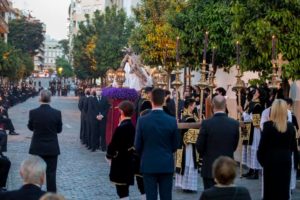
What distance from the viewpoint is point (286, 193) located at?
1098 cm

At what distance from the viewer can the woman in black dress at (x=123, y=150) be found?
1199 cm

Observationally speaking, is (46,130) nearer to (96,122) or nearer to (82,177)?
(82,177)

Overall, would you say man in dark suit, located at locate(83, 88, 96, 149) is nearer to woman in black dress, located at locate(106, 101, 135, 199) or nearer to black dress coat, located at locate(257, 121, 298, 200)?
woman in black dress, located at locate(106, 101, 135, 199)

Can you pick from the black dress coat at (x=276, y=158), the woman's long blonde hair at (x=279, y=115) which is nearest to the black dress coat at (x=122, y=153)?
the black dress coat at (x=276, y=158)

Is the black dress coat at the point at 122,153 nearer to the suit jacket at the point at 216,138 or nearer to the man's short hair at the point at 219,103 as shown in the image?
the suit jacket at the point at 216,138

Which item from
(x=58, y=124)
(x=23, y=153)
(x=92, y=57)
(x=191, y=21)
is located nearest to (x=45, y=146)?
(x=58, y=124)

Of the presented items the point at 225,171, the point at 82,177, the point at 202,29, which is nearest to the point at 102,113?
the point at 82,177

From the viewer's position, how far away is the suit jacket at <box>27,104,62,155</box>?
42.8ft

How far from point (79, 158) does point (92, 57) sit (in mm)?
44540

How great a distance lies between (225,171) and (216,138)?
3227mm


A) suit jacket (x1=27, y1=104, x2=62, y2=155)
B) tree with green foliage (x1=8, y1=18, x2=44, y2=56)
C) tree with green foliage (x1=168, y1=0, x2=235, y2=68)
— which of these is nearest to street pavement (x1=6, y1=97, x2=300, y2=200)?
suit jacket (x1=27, y1=104, x2=62, y2=155)

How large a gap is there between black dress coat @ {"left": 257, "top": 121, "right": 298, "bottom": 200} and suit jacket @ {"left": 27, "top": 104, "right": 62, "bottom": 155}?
367cm

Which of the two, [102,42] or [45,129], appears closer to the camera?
[45,129]

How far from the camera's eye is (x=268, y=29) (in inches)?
724
